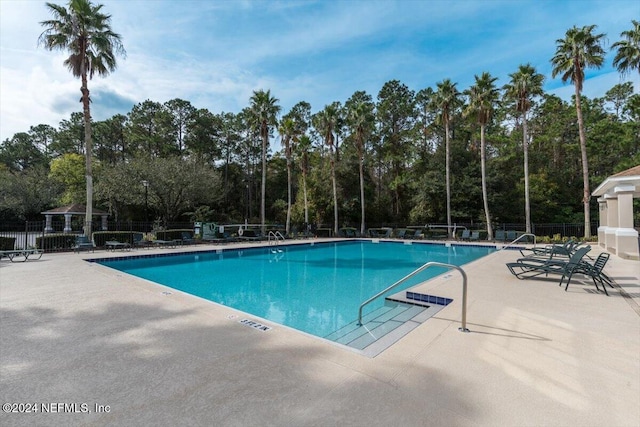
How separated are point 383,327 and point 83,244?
1404 centimetres

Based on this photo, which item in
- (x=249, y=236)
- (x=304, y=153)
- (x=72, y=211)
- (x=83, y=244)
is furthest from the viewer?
(x=304, y=153)

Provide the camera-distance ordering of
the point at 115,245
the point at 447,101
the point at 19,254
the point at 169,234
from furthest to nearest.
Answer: the point at 447,101, the point at 169,234, the point at 115,245, the point at 19,254

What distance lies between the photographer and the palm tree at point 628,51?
15.3m

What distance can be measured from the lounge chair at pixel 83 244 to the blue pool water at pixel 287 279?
3.06 metres

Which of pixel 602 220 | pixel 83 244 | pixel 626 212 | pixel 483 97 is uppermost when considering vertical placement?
pixel 483 97

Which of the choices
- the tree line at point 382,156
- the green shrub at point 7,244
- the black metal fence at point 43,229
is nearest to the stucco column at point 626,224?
the tree line at point 382,156

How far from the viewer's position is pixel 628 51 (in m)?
15.5

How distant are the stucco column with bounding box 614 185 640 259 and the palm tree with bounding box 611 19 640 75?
10.5 meters

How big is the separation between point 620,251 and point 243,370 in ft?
43.4

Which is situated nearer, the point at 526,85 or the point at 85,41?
the point at 85,41

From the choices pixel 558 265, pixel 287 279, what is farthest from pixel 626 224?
pixel 287 279

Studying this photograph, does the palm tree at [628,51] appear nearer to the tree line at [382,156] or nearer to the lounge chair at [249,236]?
the tree line at [382,156]

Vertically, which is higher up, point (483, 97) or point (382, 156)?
point (483, 97)

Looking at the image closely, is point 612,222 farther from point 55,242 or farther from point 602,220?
point 55,242
